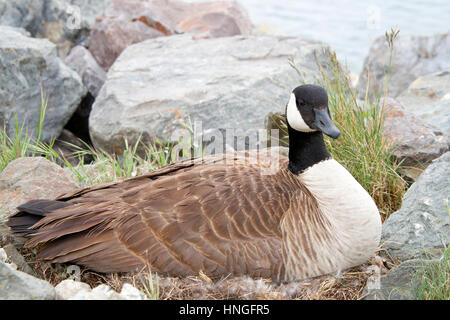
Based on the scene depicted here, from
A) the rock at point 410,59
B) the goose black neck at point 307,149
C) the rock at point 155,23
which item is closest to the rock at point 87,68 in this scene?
the rock at point 155,23

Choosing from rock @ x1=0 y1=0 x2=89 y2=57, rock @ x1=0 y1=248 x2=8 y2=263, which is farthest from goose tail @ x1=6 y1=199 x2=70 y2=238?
rock @ x1=0 y1=0 x2=89 y2=57

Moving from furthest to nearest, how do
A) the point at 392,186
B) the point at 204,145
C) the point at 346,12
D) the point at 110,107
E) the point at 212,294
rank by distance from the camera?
the point at 346,12
the point at 110,107
the point at 204,145
the point at 392,186
the point at 212,294

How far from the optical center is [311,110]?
349 centimetres

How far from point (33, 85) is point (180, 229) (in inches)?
158

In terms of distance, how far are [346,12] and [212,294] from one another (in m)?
14.5

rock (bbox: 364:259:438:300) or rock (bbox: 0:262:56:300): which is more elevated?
rock (bbox: 0:262:56:300)

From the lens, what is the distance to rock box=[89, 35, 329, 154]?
5.90 meters

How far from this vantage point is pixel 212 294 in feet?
11.1

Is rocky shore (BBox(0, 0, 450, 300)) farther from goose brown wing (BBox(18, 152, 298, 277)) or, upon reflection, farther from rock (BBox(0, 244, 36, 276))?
goose brown wing (BBox(18, 152, 298, 277))

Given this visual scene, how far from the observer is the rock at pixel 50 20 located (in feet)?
28.7
